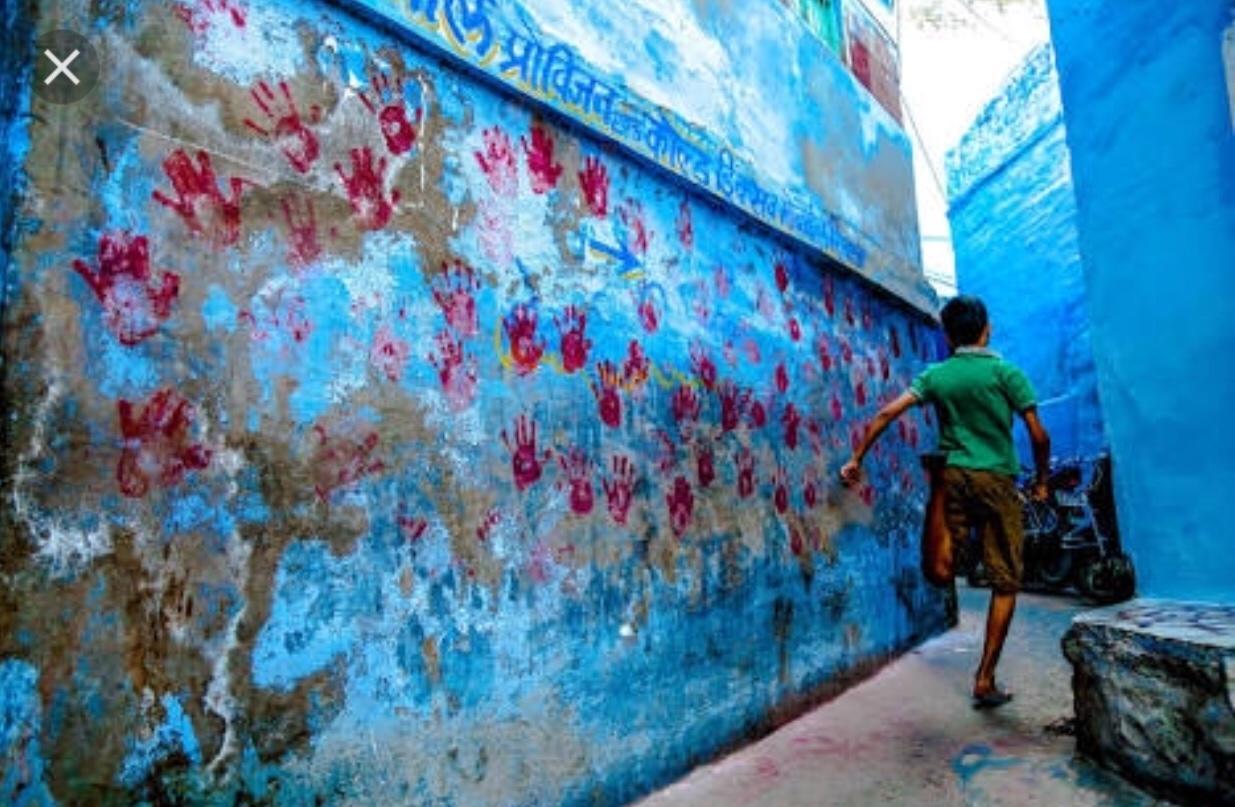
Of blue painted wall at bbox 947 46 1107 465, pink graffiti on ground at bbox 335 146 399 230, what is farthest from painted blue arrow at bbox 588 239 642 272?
blue painted wall at bbox 947 46 1107 465

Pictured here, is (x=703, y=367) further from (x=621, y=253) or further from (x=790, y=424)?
(x=790, y=424)

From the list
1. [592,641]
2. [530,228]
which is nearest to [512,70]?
[530,228]

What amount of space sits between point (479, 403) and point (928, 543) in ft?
7.16

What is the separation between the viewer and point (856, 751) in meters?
2.85

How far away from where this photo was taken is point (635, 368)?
108 inches

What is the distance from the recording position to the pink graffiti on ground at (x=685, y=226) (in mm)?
3090

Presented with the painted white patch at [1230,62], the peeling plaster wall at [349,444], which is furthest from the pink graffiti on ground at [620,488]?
the painted white patch at [1230,62]

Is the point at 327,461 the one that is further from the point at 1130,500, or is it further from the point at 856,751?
the point at 1130,500

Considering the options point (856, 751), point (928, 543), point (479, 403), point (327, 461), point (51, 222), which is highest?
point (51, 222)

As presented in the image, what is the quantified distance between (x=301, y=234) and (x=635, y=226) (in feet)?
4.40

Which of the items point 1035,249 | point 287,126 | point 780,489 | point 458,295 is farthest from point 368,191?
point 1035,249

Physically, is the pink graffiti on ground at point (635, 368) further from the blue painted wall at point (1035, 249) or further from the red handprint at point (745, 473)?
the blue painted wall at point (1035, 249)

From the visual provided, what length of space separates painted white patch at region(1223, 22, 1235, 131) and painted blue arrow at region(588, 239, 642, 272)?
1.97 m

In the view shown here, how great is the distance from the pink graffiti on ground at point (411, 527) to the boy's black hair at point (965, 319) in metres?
2.56
